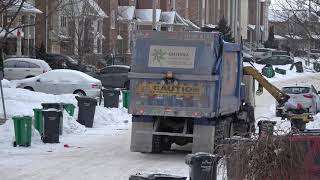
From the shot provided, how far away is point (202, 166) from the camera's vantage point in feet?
30.7

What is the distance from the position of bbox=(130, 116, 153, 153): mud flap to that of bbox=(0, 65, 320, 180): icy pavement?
229 millimetres

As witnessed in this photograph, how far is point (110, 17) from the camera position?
67500 mm

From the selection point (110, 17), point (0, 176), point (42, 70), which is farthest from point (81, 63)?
point (0, 176)

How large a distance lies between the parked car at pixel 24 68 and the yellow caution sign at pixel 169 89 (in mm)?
23296

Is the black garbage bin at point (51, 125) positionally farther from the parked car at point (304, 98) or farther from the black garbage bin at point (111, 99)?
the parked car at point (304, 98)

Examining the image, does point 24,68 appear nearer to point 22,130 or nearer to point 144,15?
point 22,130

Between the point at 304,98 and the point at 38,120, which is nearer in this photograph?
the point at 38,120

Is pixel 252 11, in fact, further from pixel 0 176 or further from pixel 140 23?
pixel 0 176

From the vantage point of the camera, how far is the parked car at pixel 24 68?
127ft

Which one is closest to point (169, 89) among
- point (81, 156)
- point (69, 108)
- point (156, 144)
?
point (156, 144)

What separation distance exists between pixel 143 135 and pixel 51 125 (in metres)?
2.81

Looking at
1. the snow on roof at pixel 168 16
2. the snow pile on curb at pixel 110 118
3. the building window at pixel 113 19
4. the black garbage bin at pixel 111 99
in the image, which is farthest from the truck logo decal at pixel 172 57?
the snow on roof at pixel 168 16

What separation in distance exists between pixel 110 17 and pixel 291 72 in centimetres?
1972

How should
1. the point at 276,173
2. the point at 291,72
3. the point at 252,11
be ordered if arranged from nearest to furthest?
the point at 276,173
the point at 291,72
the point at 252,11
